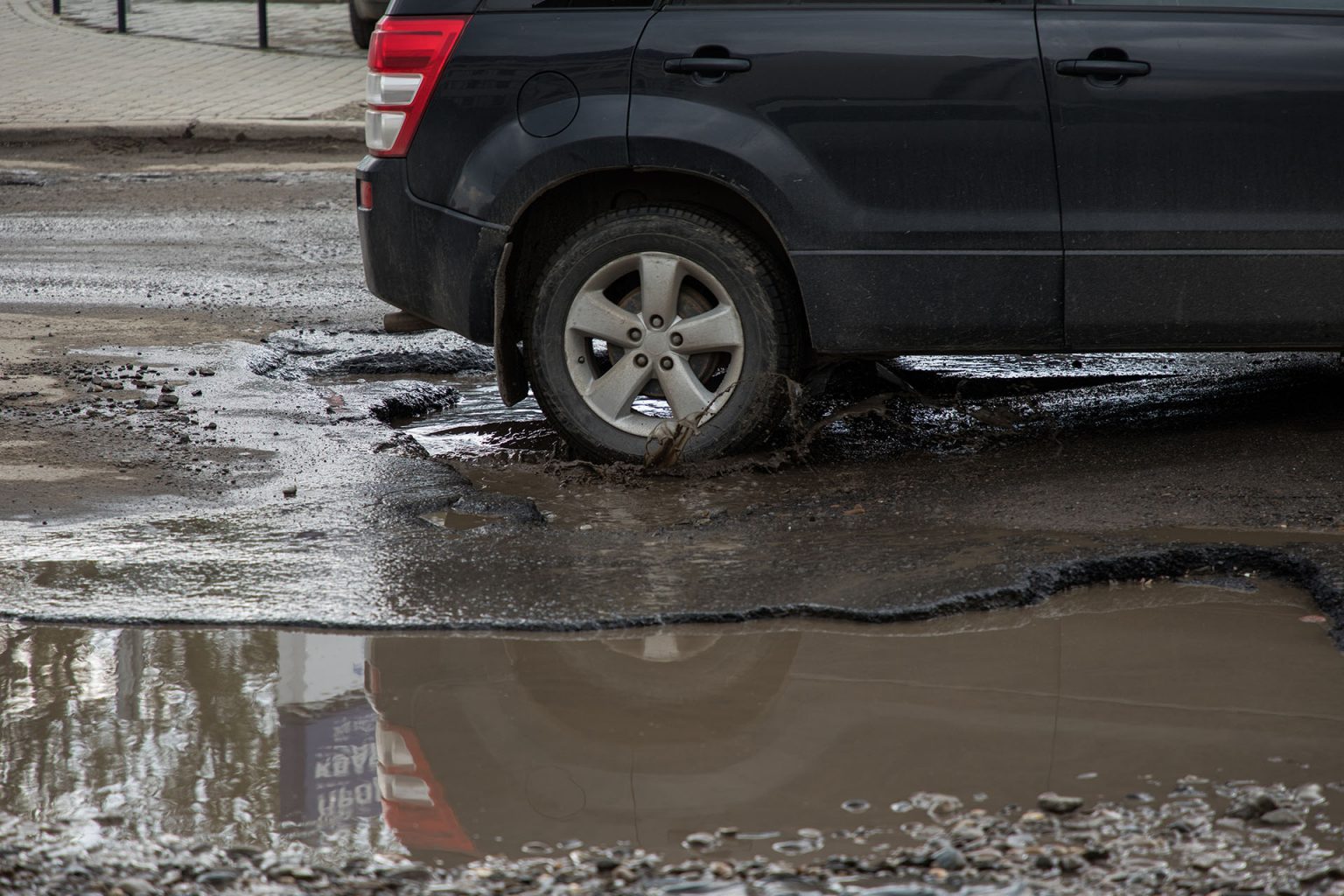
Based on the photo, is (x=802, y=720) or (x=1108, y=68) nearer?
(x=802, y=720)

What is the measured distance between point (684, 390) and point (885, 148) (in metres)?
0.96

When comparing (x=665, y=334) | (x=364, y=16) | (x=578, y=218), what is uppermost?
(x=364, y=16)

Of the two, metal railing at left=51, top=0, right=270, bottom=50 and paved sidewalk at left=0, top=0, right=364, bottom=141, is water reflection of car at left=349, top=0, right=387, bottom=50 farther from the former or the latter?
metal railing at left=51, top=0, right=270, bottom=50

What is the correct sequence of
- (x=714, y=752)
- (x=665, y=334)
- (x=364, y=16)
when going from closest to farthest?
(x=714, y=752) → (x=665, y=334) → (x=364, y=16)

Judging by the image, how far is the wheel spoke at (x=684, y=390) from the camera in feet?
15.6

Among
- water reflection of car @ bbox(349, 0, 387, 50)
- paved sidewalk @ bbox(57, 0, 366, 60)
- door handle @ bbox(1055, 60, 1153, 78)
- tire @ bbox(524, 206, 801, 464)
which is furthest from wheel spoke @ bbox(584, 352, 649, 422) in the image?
paved sidewalk @ bbox(57, 0, 366, 60)

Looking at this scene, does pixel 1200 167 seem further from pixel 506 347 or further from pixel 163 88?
pixel 163 88

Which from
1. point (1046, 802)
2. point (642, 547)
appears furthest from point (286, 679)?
point (1046, 802)

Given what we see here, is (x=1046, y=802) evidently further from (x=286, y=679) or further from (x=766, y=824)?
(x=286, y=679)

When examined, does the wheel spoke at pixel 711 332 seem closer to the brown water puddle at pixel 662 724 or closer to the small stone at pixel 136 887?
the brown water puddle at pixel 662 724

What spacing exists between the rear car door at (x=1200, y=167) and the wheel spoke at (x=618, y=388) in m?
1.34

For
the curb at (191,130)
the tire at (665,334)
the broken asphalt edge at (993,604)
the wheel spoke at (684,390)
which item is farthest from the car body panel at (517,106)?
the curb at (191,130)

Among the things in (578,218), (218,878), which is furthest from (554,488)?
(218,878)

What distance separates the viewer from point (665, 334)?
15.6ft
